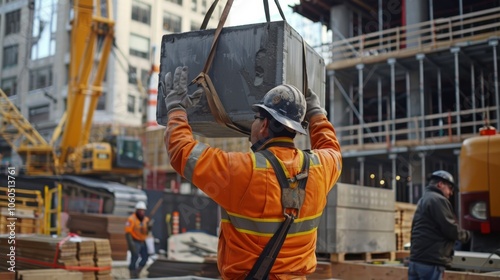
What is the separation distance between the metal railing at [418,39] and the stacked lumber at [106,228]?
12.9 m

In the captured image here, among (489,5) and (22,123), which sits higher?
(489,5)

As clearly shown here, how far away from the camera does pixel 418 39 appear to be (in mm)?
22906

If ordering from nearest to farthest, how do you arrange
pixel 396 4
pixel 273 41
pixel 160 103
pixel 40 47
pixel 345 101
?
pixel 273 41 < pixel 160 103 < pixel 40 47 < pixel 396 4 < pixel 345 101

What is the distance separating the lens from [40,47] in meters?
12.8

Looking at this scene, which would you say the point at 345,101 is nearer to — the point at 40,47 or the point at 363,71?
the point at 363,71

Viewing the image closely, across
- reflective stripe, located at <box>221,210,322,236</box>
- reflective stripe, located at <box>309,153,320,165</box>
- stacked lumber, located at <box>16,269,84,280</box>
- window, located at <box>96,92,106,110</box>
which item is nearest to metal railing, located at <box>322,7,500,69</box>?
window, located at <box>96,92,106,110</box>

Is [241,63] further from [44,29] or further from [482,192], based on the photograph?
[44,29]

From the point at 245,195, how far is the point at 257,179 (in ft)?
0.33

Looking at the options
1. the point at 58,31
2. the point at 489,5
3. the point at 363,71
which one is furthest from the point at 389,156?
the point at 58,31

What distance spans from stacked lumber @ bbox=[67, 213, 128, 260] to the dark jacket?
1064 centimetres

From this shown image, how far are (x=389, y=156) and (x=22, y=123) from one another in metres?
14.2

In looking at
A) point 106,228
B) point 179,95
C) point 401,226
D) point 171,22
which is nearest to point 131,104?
point 106,228

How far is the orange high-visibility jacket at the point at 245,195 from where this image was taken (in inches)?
109

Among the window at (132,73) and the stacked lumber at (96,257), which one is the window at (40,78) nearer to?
the stacked lumber at (96,257)
